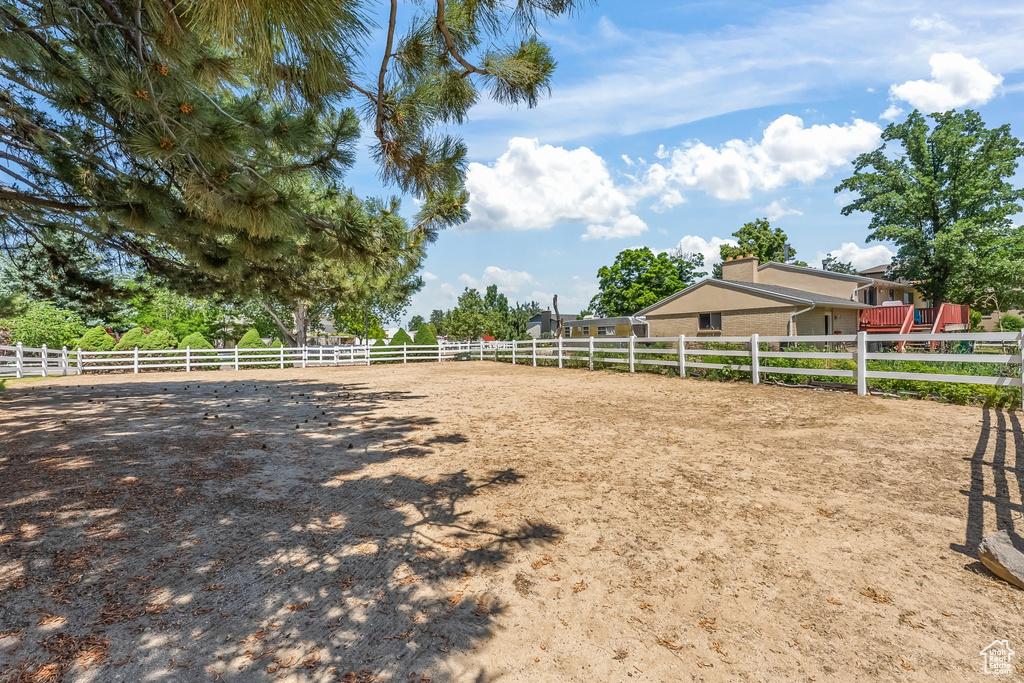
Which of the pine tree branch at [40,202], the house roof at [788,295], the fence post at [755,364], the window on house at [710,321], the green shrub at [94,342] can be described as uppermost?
the house roof at [788,295]

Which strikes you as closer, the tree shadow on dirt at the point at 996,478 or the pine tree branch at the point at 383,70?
the tree shadow on dirt at the point at 996,478

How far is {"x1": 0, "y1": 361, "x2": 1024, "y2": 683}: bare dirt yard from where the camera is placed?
7.59 ft

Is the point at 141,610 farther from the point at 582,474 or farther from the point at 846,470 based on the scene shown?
the point at 846,470

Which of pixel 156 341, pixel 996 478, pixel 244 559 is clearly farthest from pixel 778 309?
pixel 156 341

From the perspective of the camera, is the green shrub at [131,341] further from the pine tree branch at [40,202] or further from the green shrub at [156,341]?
the pine tree branch at [40,202]

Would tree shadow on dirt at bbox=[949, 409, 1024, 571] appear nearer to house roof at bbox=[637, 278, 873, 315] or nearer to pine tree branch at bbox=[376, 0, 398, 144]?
pine tree branch at bbox=[376, 0, 398, 144]

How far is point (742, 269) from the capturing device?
24609 millimetres

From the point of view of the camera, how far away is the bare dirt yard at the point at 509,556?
231 cm

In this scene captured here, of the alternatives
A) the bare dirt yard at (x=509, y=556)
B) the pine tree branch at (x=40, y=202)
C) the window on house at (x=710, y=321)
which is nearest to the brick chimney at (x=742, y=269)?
the window on house at (x=710, y=321)

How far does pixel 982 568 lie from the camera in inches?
115

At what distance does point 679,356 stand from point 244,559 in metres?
11.4

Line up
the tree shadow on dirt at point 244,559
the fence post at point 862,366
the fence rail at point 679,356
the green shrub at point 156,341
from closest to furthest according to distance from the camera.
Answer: the tree shadow on dirt at point 244,559 < the fence rail at point 679,356 < the fence post at point 862,366 < the green shrub at point 156,341

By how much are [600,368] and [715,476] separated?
11.5 metres

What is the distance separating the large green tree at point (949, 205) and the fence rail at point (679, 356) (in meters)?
10.2
